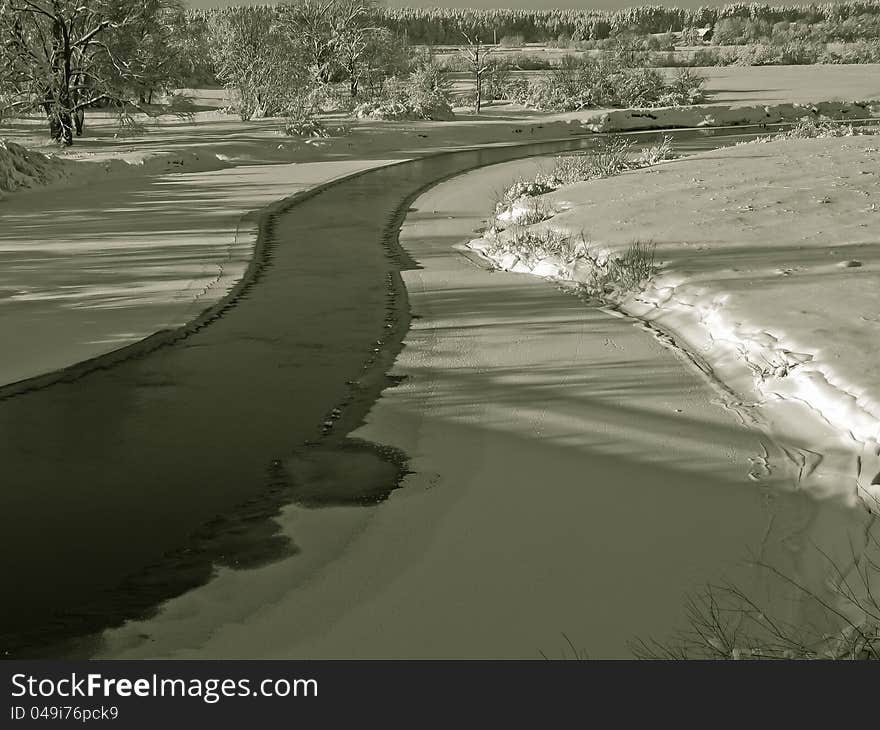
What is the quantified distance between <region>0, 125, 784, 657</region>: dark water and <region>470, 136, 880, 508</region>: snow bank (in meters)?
2.74

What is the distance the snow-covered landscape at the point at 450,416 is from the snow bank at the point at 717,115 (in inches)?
744

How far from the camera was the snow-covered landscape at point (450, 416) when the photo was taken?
4.63m

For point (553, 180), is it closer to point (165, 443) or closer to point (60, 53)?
point (165, 443)

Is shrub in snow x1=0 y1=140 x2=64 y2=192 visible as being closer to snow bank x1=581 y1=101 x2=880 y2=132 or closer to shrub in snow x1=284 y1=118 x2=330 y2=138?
shrub in snow x1=284 y1=118 x2=330 y2=138

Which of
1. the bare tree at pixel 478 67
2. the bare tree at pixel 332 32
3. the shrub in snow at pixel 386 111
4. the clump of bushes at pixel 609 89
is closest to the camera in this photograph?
the shrub in snow at pixel 386 111

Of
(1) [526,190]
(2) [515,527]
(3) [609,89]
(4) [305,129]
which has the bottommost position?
(2) [515,527]

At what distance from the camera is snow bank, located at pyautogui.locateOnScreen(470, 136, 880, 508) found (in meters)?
6.61

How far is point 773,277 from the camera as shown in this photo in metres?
10.1

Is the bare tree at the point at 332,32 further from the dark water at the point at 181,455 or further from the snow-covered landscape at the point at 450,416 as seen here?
the dark water at the point at 181,455

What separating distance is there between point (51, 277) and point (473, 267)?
5.19 metres

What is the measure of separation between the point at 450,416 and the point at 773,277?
4527 millimetres

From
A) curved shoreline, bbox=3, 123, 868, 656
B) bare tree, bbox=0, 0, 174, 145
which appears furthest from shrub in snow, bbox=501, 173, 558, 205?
bare tree, bbox=0, 0, 174, 145

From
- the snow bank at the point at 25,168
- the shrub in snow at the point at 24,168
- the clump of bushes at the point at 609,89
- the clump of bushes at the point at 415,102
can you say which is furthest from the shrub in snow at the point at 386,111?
the shrub in snow at the point at 24,168

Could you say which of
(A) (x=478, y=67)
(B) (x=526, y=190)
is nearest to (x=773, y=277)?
(B) (x=526, y=190)
